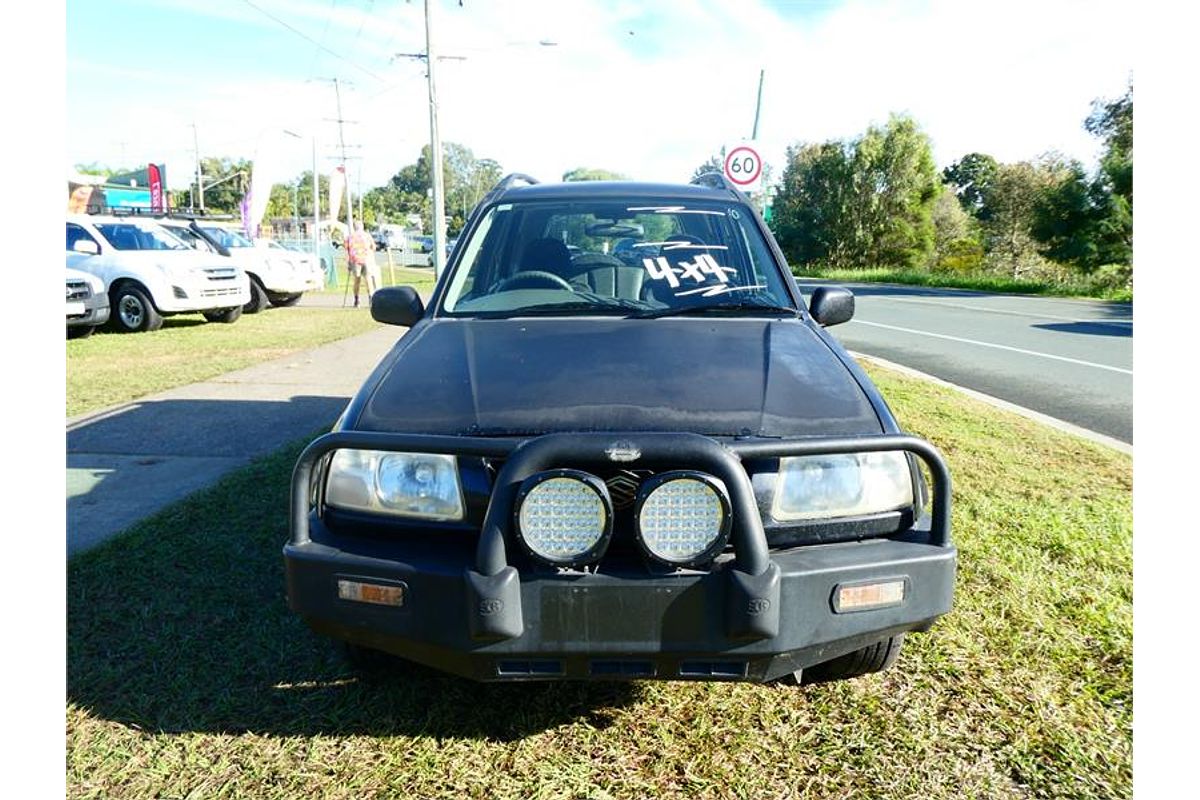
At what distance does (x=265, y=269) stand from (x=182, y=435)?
11533mm

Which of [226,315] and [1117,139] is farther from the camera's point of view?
[1117,139]

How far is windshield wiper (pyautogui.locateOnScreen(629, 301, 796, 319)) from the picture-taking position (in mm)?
3105

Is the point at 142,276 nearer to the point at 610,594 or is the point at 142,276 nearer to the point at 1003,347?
the point at 1003,347

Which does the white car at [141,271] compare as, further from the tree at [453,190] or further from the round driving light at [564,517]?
the tree at [453,190]

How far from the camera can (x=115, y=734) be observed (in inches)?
96.6

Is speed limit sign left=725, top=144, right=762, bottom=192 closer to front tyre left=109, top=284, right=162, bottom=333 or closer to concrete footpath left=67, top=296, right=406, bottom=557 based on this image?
concrete footpath left=67, top=296, right=406, bottom=557

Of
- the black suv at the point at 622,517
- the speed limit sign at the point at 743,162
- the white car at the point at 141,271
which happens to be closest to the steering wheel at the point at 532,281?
the black suv at the point at 622,517

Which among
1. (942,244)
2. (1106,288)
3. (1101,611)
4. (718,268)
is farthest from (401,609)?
(942,244)

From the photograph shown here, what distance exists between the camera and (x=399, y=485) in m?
2.18

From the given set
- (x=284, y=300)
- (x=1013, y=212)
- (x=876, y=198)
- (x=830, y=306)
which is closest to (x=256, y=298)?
(x=284, y=300)

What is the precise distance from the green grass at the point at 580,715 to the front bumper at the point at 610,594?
407mm

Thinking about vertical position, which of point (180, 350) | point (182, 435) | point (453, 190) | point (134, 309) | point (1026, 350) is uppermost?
point (453, 190)

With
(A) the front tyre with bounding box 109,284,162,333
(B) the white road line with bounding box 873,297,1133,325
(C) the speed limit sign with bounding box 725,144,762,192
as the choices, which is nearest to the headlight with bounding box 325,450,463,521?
(C) the speed limit sign with bounding box 725,144,762,192

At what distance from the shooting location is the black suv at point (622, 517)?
1.94 meters
